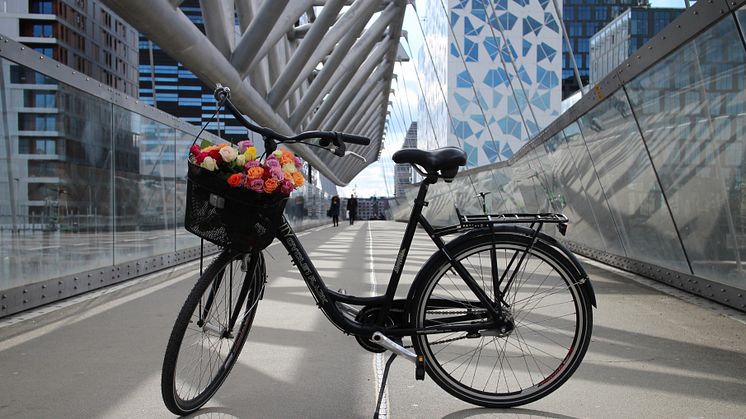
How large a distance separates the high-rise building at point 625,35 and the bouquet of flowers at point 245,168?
9.78m

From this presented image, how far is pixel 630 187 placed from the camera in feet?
26.6

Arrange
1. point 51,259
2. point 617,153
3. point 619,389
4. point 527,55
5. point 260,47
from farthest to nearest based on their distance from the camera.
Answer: point 527,55
point 260,47
point 617,153
point 51,259
point 619,389

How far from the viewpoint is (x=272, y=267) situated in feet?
29.9

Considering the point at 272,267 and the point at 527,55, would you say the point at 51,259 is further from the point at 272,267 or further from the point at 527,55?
the point at 527,55

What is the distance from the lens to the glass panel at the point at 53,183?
5.12 meters

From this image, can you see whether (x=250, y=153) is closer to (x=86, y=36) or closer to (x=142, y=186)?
(x=142, y=186)

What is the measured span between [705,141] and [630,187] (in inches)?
89.2

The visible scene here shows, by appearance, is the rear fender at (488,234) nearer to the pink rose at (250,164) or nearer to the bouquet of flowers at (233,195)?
the bouquet of flowers at (233,195)

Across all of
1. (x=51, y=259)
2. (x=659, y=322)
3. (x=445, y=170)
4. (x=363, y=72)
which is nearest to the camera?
(x=445, y=170)

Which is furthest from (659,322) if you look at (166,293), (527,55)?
(527,55)

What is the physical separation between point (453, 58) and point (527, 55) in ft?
22.8

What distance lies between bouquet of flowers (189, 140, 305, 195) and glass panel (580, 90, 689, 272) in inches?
204

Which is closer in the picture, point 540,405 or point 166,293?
point 540,405

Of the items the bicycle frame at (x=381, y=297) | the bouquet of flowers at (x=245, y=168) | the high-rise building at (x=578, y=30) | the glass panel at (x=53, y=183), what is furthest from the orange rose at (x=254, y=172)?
the high-rise building at (x=578, y=30)
